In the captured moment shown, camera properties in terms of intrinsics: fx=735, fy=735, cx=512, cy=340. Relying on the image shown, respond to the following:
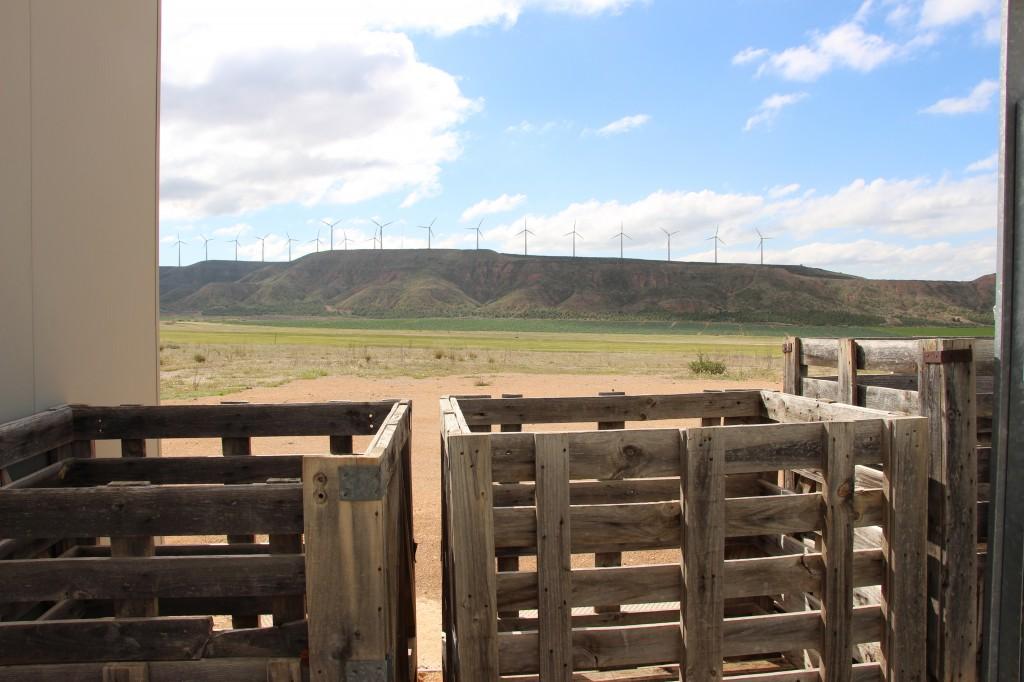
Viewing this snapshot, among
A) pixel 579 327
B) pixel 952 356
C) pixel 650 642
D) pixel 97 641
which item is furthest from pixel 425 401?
pixel 579 327

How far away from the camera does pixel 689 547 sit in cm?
317

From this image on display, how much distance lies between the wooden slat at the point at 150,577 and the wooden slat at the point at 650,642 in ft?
3.26

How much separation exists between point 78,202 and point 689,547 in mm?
4621

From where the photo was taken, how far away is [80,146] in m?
5.14

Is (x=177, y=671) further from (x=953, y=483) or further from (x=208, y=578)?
(x=953, y=483)

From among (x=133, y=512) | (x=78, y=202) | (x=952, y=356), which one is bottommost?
(x=133, y=512)

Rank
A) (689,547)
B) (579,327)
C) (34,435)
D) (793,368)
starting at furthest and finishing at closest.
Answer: (579,327), (793,368), (34,435), (689,547)

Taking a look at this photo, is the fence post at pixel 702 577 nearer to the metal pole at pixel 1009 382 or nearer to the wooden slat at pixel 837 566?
the wooden slat at pixel 837 566

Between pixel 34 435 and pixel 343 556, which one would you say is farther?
pixel 34 435

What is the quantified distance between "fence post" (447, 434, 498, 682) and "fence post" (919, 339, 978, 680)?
2.33m

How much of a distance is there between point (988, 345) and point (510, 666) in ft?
10.3

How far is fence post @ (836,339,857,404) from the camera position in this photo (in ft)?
15.6

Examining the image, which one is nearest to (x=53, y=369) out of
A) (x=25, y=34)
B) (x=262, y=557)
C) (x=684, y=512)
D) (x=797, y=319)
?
(x=25, y=34)

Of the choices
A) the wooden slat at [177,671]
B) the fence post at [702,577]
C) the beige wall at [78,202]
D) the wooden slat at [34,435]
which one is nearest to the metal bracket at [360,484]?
the wooden slat at [177,671]
